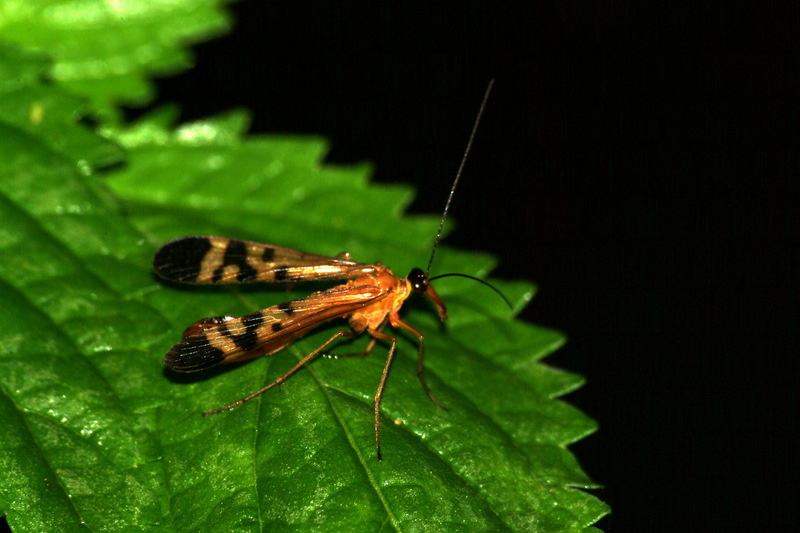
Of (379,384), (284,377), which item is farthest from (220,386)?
(379,384)

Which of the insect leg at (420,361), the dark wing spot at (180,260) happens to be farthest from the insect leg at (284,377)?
the dark wing spot at (180,260)

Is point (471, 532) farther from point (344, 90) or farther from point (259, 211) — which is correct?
point (344, 90)

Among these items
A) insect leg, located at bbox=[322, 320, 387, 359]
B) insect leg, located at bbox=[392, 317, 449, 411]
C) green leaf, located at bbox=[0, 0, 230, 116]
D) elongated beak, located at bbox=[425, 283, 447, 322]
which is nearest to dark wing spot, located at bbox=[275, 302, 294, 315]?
insect leg, located at bbox=[322, 320, 387, 359]

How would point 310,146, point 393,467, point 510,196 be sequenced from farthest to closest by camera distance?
point 510,196
point 310,146
point 393,467

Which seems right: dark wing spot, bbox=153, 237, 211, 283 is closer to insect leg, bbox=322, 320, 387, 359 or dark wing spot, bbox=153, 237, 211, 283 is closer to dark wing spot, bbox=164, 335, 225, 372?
dark wing spot, bbox=164, 335, 225, 372

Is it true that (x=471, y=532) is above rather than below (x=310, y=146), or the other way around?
below

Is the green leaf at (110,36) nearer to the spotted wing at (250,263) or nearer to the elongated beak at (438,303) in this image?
the spotted wing at (250,263)

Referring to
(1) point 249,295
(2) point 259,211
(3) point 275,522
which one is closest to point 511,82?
(2) point 259,211

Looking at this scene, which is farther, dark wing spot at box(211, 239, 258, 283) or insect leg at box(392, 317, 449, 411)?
dark wing spot at box(211, 239, 258, 283)
